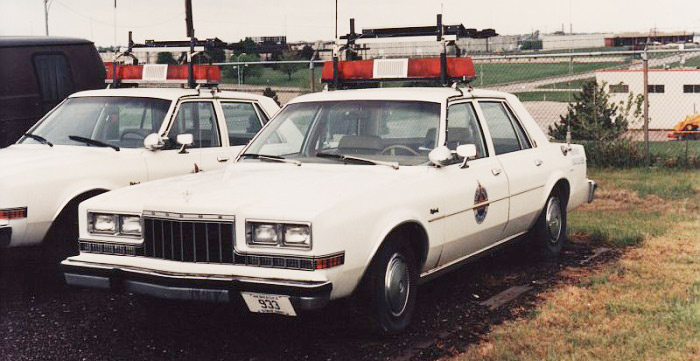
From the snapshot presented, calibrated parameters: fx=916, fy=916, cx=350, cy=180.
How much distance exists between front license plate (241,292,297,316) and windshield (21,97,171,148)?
3.34 meters

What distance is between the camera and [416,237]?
19.5ft

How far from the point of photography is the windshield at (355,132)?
642cm

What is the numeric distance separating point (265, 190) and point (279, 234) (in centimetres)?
54

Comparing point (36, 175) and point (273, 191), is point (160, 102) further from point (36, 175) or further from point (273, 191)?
point (273, 191)

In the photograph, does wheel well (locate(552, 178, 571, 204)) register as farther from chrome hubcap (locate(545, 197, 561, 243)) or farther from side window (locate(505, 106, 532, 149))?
side window (locate(505, 106, 532, 149))

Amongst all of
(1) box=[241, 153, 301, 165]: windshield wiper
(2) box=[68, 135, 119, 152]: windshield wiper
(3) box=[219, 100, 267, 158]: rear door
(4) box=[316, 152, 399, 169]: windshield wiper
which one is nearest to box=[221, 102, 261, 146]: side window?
(3) box=[219, 100, 267, 158]: rear door

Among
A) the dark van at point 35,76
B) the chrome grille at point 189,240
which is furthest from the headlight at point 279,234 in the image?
the dark van at point 35,76

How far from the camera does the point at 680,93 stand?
68.7 meters

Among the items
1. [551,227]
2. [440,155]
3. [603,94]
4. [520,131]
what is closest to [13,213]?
[440,155]

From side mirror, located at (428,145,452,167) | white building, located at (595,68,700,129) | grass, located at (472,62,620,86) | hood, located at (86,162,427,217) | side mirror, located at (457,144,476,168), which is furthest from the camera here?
grass, located at (472,62,620,86)

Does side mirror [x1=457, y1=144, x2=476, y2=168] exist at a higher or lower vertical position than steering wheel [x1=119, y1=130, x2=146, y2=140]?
lower

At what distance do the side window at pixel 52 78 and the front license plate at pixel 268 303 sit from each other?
7653 mm

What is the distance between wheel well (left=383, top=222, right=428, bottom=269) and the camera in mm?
5781

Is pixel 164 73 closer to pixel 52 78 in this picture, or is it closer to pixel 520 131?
pixel 52 78
